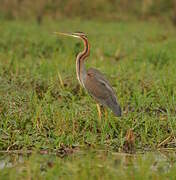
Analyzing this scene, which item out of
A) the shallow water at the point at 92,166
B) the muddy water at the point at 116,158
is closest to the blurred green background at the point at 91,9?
the muddy water at the point at 116,158

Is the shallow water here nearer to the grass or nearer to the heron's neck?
the grass

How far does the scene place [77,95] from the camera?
25.3ft

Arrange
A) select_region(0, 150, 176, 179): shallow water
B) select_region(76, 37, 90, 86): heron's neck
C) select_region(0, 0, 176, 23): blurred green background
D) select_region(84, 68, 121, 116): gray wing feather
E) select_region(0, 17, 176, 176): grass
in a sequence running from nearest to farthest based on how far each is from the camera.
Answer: select_region(0, 150, 176, 179): shallow water
select_region(0, 17, 176, 176): grass
select_region(84, 68, 121, 116): gray wing feather
select_region(76, 37, 90, 86): heron's neck
select_region(0, 0, 176, 23): blurred green background

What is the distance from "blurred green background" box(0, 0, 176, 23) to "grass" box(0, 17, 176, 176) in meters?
3.65

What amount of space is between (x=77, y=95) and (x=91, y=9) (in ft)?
32.1

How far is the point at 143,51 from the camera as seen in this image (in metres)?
10.7

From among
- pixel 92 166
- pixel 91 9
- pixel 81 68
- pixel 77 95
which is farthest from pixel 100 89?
pixel 91 9

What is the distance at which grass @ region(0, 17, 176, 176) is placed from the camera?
19.5ft

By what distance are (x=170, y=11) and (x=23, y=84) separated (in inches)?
385

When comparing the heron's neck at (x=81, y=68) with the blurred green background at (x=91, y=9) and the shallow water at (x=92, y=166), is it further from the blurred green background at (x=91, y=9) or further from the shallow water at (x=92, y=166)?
the blurred green background at (x=91, y=9)

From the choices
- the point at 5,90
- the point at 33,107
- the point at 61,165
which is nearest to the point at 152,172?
the point at 61,165

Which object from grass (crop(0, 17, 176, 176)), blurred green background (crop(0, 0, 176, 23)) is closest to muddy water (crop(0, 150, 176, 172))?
grass (crop(0, 17, 176, 176))

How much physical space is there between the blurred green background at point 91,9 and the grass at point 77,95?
12.0ft

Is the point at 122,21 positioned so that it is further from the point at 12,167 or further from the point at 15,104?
the point at 12,167
